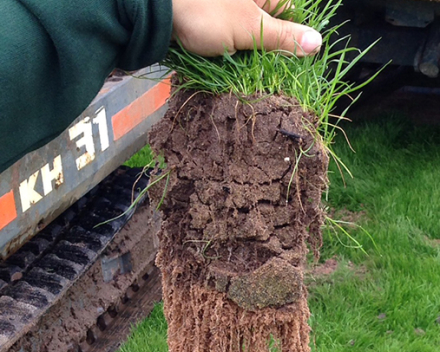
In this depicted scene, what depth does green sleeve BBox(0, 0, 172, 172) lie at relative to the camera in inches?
46.8

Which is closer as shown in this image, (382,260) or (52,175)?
(52,175)

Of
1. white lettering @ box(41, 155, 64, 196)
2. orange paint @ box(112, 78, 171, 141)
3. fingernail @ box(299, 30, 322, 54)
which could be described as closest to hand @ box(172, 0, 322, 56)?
fingernail @ box(299, 30, 322, 54)

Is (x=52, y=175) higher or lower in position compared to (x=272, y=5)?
lower

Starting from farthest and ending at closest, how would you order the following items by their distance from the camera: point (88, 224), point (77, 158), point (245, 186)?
point (88, 224), point (77, 158), point (245, 186)

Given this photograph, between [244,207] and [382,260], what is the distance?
2005mm

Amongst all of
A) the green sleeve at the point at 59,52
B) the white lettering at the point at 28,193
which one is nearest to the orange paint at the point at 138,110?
the white lettering at the point at 28,193

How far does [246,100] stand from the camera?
1511mm

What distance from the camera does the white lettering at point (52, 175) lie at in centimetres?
230

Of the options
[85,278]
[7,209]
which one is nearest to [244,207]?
[7,209]

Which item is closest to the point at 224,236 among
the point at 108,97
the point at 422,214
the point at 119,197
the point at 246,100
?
the point at 246,100

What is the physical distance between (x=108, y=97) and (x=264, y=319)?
52.0 inches

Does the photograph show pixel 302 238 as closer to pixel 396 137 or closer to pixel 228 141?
pixel 228 141

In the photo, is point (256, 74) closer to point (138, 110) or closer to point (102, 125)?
point (102, 125)

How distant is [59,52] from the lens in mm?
1215
